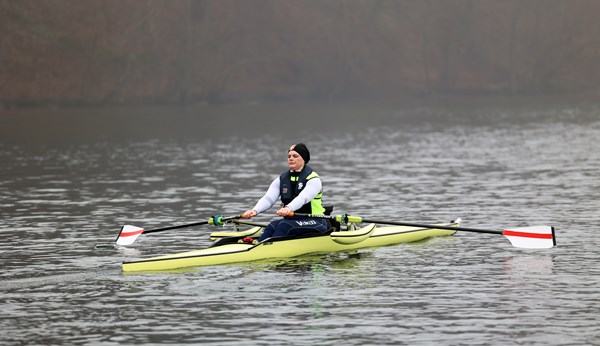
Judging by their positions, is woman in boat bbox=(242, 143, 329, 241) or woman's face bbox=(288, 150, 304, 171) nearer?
woman in boat bbox=(242, 143, 329, 241)

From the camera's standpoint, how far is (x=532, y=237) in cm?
2117

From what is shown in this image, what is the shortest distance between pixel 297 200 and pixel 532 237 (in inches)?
155

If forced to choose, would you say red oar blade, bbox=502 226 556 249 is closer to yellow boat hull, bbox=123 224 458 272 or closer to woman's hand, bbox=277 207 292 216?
yellow boat hull, bbox=123 224 458 272

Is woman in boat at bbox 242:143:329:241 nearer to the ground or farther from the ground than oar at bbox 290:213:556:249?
farther from the ground

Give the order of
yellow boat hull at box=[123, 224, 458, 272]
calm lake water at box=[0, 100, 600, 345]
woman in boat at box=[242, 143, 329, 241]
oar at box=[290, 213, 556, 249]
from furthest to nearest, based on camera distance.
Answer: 1. oar at box=[290, 213, 556, 249]
2. woman in boat at box=[242, 143, 329, 241]
3. yellow boat hull at box=[123, 224, 458, 272]
4. calm lake water at box=[0, 100, 600, 345]

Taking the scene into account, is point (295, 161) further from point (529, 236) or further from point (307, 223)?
point (529, 236)

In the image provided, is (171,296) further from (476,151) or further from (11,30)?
(11,30)

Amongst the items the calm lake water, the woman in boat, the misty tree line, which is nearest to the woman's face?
the woman in boat

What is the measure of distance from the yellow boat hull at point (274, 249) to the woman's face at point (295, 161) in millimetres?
1244

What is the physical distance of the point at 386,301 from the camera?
1716 centimetres

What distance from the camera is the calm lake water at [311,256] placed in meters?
15.6

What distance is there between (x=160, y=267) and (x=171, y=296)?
68.6 inches

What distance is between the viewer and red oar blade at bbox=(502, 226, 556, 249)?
828 inches

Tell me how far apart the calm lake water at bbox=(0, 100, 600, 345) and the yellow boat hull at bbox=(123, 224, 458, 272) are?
0.69 feet
